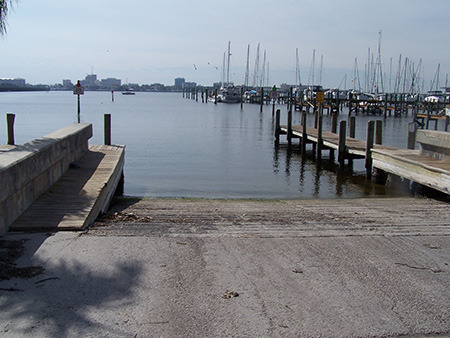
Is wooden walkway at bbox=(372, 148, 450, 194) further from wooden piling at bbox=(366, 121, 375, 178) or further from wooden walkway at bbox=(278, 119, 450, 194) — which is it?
wooden piling at bbox=(366, 121, 375, 178)

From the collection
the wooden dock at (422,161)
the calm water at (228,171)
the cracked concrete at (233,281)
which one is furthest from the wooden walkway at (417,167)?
the cracked concrete at (233,281)

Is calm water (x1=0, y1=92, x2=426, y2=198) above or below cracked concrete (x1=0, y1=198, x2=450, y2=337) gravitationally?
below

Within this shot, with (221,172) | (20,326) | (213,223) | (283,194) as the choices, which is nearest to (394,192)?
(283,194)

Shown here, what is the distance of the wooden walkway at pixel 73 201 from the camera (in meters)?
7.58

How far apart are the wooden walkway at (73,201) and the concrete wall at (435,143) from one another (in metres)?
9.30

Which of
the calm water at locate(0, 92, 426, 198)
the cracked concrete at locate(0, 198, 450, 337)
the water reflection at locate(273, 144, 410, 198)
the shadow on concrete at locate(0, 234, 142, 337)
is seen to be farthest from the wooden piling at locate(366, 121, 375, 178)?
the shadow on concrete at locate(0, 234, 142, 337)

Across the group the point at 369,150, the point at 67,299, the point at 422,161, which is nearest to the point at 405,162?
the point at 422,161

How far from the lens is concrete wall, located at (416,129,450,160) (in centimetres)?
1391

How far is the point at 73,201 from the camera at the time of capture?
9.09m

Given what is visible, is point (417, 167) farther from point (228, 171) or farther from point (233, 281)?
point (228, 171)

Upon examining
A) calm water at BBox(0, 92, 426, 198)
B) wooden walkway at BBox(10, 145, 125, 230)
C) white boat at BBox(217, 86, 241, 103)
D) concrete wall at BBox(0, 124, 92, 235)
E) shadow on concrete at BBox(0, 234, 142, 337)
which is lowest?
calm water at BBox(0, 92, 426, 198)

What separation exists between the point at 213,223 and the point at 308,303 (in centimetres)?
374

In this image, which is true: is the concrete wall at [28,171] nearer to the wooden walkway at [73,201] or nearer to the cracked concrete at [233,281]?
the wooden walkway at [73,201]

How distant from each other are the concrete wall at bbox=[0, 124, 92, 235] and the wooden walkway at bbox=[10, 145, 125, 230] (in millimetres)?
153
